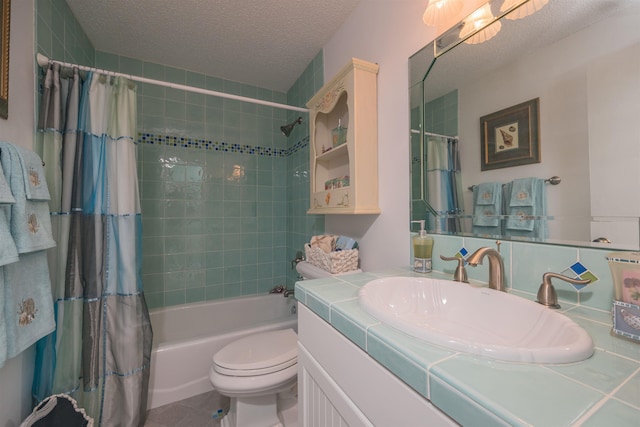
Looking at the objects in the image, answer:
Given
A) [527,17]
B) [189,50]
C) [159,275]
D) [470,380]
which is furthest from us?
[159,275]

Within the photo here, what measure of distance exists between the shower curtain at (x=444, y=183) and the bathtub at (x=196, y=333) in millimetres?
1185

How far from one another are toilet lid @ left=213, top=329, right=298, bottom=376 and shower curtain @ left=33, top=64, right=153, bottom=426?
483 mm

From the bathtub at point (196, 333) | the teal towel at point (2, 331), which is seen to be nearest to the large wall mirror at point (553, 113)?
the bathtub at point (196, 333)

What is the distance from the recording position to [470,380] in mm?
352

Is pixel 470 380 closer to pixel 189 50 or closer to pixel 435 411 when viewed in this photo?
pixel 435 411

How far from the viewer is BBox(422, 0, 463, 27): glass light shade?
875 mm

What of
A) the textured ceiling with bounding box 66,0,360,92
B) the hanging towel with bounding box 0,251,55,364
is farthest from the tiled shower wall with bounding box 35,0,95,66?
the hanging towel with bounding box 0,251,55,364

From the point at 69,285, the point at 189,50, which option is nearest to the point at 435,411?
the point at 69,285

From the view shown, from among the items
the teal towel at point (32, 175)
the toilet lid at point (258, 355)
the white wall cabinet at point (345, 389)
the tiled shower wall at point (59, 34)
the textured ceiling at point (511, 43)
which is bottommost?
the toilet lid at point (258, 355)

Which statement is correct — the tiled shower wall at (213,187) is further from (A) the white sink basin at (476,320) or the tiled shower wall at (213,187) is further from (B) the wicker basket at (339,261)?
(A) the white sink basin at (476,320)

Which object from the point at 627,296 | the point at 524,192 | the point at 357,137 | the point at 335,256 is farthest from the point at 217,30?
the point at 627,296

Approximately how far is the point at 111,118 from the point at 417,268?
5.63ft

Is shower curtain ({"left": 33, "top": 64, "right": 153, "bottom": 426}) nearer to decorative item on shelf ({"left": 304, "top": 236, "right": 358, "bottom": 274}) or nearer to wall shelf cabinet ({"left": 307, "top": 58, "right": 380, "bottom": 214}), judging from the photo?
decorative item on shelf ({"left": 304, "top": 236, "right": 358, "bottom": 274})

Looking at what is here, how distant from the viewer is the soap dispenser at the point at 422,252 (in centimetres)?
96
